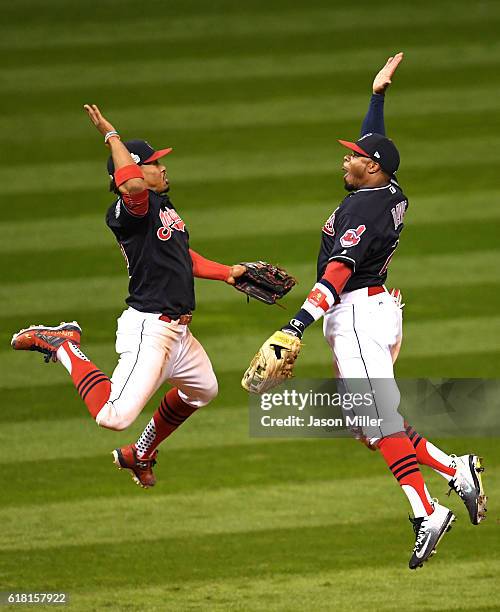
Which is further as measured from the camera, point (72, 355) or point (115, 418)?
point (72, 355)

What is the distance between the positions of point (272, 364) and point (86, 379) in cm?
109

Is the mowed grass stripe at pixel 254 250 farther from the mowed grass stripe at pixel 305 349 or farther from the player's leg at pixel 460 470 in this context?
the player's leg at pixel 460 470

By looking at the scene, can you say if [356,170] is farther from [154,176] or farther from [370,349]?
[154,176]

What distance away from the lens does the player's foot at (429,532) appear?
23.4 feet

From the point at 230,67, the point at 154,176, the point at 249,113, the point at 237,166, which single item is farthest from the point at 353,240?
the point at 230,67

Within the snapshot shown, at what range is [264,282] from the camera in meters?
7.34

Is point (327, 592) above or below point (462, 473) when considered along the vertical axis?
above

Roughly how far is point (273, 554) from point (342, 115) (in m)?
6.37

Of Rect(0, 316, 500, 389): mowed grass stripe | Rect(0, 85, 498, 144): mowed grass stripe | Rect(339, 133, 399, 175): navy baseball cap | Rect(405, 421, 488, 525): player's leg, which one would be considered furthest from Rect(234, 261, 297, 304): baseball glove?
Rect(0, 85, 498, 144): mowed grass stripe

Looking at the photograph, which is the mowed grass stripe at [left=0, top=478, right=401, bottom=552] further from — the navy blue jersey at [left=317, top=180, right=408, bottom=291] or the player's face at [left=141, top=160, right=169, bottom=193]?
the player's face at [left=141, top=160, right=169, bottom=193]

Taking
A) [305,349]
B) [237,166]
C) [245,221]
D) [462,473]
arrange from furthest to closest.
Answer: [237,166]
[245,221]
[305,349]
[462,473]

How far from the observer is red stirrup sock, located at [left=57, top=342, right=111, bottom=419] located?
23.5 feet

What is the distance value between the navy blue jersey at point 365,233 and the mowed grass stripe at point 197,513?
3.45m

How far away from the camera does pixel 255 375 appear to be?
6688mm
